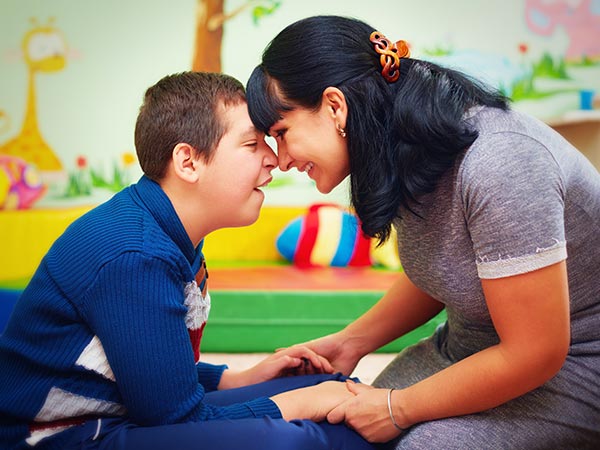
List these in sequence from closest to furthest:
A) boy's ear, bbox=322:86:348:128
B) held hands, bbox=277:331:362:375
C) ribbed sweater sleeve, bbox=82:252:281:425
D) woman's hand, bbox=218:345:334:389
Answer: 1. ribbed sweater sleeve, bbox=82:252:281:425
2. boy's ear, bbox=322:86:348:128
3. woman's hand, bbox=218:345:334:389
4. held hands, bbox=277:331:362:375

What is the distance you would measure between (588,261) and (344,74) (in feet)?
1.86

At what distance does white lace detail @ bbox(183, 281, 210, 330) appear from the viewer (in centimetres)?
123

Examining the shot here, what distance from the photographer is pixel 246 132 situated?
1320 mm

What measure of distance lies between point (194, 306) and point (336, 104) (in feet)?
1.48

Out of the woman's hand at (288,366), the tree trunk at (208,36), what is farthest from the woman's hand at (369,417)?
the tree trunk at (208,36)

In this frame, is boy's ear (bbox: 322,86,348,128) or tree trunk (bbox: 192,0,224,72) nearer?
boy's ear (bbox: 322,86,348,128)

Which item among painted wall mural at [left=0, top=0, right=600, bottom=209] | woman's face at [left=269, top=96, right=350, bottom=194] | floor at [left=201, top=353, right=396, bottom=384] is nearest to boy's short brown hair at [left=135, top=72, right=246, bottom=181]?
woman's face at [left=269, top=96, right=350, bottom=194]

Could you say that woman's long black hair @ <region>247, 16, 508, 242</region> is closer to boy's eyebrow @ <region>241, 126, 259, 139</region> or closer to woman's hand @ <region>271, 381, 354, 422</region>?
boy's eyebrow @ <region>241, 126, 259, 139</region>

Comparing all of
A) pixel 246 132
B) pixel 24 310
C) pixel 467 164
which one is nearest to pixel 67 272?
pixel 24 310

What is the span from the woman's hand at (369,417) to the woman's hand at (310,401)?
0.02 m

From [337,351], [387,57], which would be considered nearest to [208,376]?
[337,351]

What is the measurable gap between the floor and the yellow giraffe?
63.0 inches

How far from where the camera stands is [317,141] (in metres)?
1.24

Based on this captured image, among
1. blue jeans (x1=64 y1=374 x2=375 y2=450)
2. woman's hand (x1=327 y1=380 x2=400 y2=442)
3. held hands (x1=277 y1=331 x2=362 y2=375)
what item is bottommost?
held hands (x1=277 y1=331 x2=362 y2=375)
